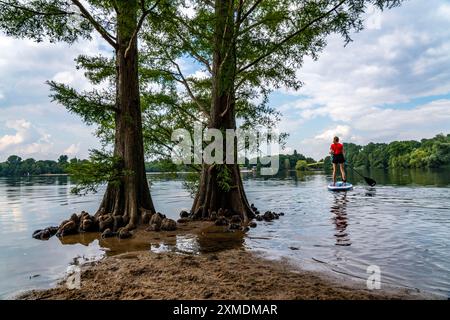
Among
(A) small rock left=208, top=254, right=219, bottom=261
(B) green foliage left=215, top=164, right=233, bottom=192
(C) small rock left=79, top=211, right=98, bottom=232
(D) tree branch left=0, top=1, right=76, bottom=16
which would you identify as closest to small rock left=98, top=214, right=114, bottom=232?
(C) small rock left=79, top=211, right=98, bottom=232

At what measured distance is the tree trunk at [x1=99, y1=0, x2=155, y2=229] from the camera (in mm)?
12914

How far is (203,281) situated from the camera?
586 centimetres

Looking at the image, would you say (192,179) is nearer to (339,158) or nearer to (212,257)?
(212,257)

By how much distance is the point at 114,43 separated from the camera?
12953mm

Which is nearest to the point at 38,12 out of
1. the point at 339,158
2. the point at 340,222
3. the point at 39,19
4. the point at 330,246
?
the point at 39,19

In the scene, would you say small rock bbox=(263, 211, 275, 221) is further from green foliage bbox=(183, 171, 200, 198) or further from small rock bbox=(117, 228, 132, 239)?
small rock bbox=(117, 228, 132, 239)

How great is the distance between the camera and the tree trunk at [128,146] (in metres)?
12.9

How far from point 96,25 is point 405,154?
371ft

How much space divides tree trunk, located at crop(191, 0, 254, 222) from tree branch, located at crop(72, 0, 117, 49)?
4.13 m
